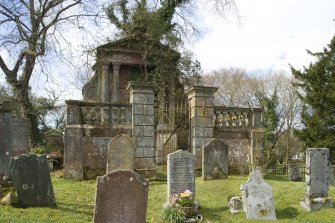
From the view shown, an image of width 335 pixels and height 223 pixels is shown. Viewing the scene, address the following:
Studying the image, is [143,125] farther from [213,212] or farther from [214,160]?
[213,212]

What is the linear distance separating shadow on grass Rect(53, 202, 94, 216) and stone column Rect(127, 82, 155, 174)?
11.5 ft

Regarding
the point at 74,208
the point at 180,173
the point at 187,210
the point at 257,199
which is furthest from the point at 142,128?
the point at 257,199

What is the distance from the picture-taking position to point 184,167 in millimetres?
8750

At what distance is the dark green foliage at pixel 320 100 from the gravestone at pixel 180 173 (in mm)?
15715

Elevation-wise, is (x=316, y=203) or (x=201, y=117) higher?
(x=201, y=117)

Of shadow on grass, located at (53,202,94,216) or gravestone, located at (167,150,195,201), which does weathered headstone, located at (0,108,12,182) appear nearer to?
shadow on grass, located at (53,202,94,216)

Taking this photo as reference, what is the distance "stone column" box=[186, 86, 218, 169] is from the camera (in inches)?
494

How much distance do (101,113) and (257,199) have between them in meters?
6.12

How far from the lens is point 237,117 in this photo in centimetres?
1349

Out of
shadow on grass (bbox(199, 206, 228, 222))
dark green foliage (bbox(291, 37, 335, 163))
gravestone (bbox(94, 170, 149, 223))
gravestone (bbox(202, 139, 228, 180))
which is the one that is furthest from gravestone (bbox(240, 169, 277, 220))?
dark green foliage (bbox(291, 37, 335, 163))

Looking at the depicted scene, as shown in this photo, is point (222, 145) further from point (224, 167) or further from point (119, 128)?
point (119, 128)

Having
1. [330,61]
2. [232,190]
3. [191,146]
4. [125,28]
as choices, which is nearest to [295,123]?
[330,61]

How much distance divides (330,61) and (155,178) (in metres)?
16.9

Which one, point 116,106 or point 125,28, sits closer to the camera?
point 116,106
